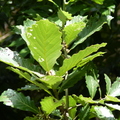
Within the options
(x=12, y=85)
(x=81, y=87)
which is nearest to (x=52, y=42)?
(x=81, y=87)

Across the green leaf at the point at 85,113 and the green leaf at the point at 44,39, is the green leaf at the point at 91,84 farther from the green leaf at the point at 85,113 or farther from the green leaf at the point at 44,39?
the green leaf at the point at 44,39

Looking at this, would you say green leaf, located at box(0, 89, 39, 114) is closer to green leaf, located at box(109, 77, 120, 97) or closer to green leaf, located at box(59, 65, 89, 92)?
green leaf, located at box(59, 65, 89, 92)

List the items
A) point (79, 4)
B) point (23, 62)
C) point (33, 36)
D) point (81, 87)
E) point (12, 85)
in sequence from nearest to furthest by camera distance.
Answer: point (33, 36) < point (23, 62) < point (79, 4) < point (81, 87) < point (12, 85)

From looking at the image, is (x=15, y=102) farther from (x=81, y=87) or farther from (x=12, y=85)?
(x=12, y=85)

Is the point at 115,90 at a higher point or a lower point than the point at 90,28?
lower

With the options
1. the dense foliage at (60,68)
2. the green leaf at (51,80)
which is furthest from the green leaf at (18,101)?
the green leaf at (51,80)

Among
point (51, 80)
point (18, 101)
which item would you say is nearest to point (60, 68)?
point (51, 80)

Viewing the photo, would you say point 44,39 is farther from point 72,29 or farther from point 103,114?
point 103,114

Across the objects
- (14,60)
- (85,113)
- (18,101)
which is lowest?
(85,113)
